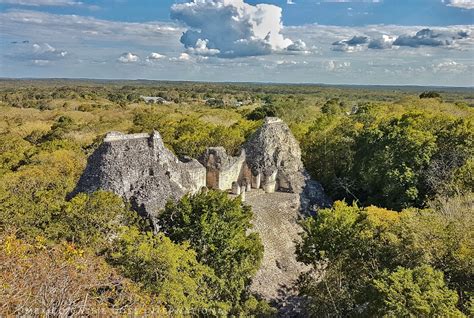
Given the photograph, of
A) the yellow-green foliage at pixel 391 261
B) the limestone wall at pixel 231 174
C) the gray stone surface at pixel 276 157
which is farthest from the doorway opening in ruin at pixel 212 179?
the yellow-green foliage at pixel 391 261

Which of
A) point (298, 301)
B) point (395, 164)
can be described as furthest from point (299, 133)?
point (298, 301)

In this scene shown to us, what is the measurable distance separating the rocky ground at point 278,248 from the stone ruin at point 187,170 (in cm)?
136

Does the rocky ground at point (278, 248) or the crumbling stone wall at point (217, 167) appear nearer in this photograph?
the rocky ground at point (278, 248)

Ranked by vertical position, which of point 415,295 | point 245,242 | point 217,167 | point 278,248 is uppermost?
point 217,167

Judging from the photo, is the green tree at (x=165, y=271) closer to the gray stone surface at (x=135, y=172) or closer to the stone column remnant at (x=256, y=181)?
the gray stone surface at (x=135, y=172)

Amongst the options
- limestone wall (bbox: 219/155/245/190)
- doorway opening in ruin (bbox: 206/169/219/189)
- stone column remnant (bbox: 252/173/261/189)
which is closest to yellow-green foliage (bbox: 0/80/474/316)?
limestone wall (bbox: 219/155/245/190)

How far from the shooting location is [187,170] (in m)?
26.3

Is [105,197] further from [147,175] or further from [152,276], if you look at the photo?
[152,276]

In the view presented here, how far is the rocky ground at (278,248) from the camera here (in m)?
22.2

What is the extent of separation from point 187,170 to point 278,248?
7.15m

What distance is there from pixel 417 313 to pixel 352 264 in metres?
5.69

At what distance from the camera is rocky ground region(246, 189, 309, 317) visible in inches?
872

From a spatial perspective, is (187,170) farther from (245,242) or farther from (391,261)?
(391,261)

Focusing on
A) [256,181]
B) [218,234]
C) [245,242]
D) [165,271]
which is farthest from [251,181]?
[165,271]
